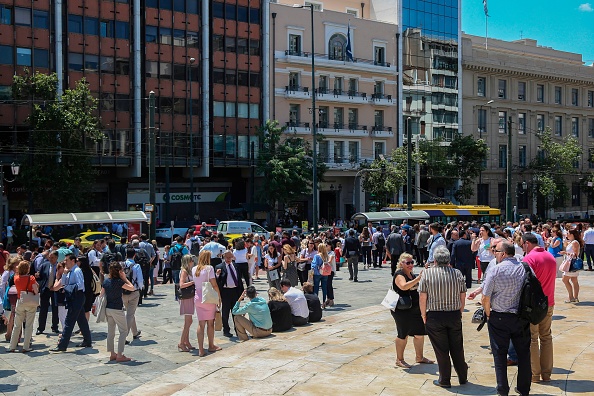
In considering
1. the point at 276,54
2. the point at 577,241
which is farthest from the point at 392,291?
the point at 276,54

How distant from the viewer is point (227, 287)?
1281 centimetres

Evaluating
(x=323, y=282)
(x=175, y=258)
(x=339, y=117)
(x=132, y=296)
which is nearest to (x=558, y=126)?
(x=339, y=117)

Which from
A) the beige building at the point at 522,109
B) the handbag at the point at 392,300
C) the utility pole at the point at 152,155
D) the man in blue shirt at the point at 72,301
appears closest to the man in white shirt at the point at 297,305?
the man in blue shirt at the point at 72,301

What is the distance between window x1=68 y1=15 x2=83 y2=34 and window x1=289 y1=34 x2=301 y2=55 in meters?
16.4

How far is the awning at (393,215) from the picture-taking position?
37.6 metres

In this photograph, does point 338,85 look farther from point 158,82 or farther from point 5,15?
point 5,15

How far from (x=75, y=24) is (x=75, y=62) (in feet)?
7.98

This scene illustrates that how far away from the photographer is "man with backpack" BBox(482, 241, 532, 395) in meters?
7.52

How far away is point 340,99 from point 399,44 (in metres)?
8.95

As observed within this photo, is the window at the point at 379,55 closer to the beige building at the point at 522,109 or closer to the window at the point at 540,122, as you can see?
the beige building at the point at 522,109

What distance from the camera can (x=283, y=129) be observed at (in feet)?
166

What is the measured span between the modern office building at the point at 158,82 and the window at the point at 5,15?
0.20 ft

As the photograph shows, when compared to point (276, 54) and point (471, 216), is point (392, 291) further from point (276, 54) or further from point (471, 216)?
point (276, 54)

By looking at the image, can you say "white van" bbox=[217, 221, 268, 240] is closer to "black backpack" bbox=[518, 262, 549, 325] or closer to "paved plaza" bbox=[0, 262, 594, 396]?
"paved plaza" bbox=[0, 262, 594, 396]
